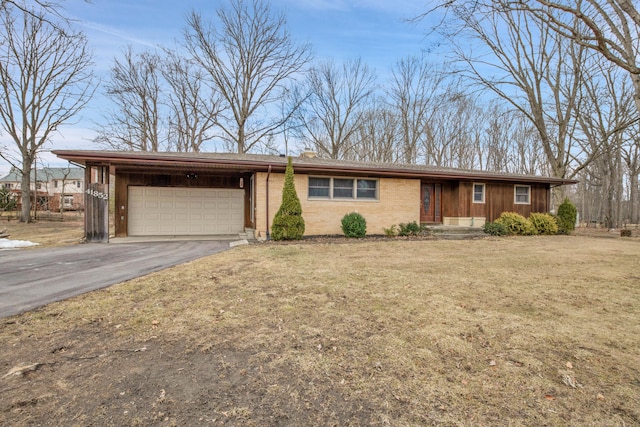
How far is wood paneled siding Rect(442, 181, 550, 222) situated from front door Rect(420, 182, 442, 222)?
0.29 meters

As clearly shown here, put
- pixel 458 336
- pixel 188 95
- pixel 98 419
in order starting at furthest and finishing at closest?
pixel 188 95, pixel 458 336, pixel 98 419

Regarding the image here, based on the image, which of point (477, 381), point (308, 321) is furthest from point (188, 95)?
point (477, 381)

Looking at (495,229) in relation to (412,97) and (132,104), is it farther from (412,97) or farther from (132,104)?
(132,104)

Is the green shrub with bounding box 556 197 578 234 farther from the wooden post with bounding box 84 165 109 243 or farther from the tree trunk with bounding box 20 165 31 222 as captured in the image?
the tree trunk with bounding box 20 165 31 222

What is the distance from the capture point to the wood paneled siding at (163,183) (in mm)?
12055

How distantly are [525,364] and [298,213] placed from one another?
28.7 ft

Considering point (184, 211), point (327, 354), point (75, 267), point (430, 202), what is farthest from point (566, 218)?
point (75, 267)

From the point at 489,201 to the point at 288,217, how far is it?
9687 millimetres

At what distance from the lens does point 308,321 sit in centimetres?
362

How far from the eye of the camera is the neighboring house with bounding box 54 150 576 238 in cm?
1162

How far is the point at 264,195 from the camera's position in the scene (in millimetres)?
11578

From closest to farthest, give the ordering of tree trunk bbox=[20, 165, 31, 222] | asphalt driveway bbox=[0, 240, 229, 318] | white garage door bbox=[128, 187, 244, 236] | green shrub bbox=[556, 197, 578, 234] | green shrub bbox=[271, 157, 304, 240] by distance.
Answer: asphalt driveway bbox=[0, 240, 229, 318] → green shrub bbox=[271, 157, 304, 240] → white garage door bbox=[128, 187, 244, 236] → green shrub bbox=[556, 197, 578, 234] → tree trunk bbox=[20, 165, 31, 222]

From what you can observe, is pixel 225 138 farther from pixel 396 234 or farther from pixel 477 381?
pixel 477 381

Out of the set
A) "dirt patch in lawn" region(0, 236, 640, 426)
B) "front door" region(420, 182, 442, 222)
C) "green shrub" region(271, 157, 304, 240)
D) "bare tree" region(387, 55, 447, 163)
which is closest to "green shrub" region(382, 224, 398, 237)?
"front door" region(420, 182, 442, 222)
